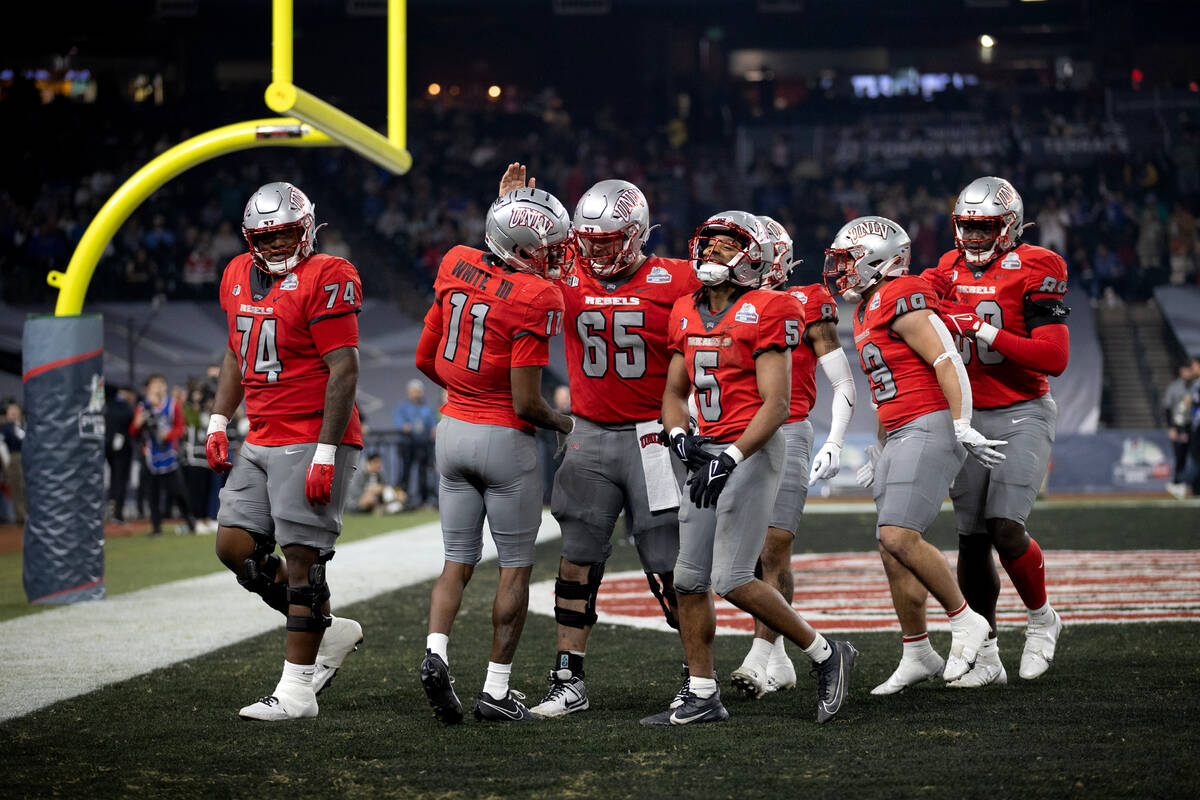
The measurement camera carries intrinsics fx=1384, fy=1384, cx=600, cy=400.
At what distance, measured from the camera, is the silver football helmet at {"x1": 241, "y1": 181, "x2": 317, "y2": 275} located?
5.26 metres

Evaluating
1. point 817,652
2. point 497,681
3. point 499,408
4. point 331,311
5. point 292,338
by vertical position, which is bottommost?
point 497,681

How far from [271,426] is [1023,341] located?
3152mm

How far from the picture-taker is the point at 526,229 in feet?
17.2

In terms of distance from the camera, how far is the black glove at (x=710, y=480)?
16.0 feet

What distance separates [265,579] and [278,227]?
1.40 meters

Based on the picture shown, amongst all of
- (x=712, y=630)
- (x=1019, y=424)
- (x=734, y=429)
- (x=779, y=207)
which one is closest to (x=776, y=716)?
(x=712, y=630)

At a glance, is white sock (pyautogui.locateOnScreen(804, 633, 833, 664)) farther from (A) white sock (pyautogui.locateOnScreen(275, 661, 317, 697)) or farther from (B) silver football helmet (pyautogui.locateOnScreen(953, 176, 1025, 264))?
(B) silver football helmet (pyautogui.locateOnScreen(953, 176, 1025, 264))

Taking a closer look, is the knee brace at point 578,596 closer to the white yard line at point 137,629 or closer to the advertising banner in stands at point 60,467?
the white yard line at point 137,629

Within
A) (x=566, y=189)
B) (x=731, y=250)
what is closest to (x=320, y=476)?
(x=731, y=250)

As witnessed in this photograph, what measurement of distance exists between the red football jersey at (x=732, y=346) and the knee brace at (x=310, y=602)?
1559 mm

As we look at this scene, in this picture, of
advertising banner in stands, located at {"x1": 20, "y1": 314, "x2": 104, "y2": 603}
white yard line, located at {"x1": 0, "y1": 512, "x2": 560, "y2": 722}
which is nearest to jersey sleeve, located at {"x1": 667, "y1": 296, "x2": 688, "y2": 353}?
white yard line, located at {"x1": 0, "y1": 512, "x2": 560, "y2": 722}

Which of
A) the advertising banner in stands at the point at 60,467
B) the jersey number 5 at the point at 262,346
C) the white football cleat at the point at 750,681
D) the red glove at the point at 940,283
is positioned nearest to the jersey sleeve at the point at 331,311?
the jersey number 5 at the point at 262,346

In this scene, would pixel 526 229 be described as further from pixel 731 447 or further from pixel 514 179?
pixel 731 447

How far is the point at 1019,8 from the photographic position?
27.4 metres
